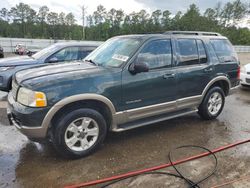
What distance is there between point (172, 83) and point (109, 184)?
217 centimetres

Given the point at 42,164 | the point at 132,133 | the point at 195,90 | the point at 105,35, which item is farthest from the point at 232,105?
the point at 105,35

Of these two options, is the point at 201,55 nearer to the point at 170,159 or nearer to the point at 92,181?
the point at 170,159

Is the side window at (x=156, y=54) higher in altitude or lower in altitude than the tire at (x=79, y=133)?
higher

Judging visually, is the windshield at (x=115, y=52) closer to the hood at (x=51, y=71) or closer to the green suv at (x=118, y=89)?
the green suv at (x=118, y=89)

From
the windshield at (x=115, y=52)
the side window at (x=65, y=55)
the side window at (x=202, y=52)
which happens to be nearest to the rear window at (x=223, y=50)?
the side window at (x=202, y=52)

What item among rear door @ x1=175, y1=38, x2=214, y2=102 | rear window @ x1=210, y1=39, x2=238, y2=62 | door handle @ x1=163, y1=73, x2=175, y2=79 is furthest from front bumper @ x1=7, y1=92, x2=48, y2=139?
rear window @ x1=210, y1=39, x2=238, y2=62

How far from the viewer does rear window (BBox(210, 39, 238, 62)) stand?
506cm

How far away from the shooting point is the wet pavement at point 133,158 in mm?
2994

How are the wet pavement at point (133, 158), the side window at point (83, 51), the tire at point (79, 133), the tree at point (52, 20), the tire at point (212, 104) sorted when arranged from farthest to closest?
the tree at point (52, 20) < the side window at point (83, 51) < the tire at point (212, 104) < the tire at point (79, 133) < the wet pavement at point (133, 158)

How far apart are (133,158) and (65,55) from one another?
14.9 feet

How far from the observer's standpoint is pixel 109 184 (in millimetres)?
2906

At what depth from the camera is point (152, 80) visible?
3.96m

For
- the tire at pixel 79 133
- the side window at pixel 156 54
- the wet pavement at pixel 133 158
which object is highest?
the side window at pixel 156 54

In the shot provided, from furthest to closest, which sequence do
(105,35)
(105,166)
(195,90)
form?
(105,35) < (195,90) < (105,166)
